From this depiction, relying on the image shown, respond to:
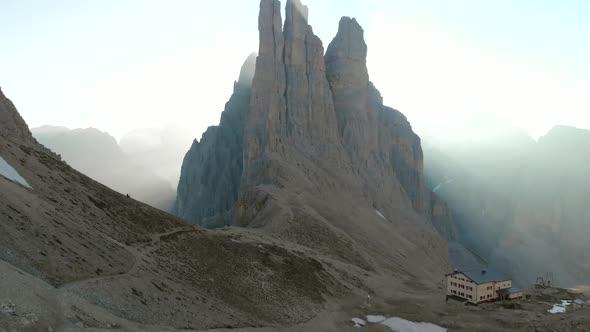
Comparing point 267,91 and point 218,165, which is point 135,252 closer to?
point 267,91

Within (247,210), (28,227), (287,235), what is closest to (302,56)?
(247,210)

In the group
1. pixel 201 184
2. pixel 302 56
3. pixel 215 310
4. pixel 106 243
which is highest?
pixel 302 56

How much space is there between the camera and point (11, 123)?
55125mm

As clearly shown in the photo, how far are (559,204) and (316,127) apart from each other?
107922 millimetres

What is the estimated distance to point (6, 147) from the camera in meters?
44.4

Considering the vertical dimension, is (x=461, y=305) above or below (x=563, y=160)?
below

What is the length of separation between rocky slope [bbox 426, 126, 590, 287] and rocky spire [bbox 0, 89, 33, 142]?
140723mm

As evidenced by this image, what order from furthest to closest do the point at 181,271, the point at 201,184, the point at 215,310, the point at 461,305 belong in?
the point at 201,184, the point at 461,305, the point at 181,271, the point at 215,310

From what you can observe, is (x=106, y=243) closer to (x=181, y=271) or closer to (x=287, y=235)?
(x=181, y=271)

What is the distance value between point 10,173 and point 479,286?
52.9 metres

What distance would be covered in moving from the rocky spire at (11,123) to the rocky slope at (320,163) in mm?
36172

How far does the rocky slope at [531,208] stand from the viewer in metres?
151

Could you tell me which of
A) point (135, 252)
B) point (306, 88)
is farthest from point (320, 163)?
point (135, 252)

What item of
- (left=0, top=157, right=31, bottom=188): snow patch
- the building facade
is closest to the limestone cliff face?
the building facade
